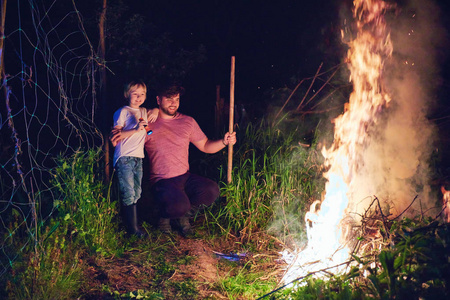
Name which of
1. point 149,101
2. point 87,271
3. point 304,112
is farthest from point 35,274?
point 304,112

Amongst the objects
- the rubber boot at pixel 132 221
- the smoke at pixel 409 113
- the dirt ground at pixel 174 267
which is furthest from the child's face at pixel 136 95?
the smoke at pixel 409 113

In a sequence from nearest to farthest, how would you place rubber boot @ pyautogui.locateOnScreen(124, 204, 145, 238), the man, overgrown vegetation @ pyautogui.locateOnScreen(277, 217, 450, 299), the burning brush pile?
overgrown vegetation @ pyautogui.locateOnScreen(277, 217, 450, 299), the burning brush pile, rubber boot @ pyautogui.locateOnScreen(124, 204, 145, 238), the man

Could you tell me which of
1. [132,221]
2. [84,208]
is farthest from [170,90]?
[84,208]

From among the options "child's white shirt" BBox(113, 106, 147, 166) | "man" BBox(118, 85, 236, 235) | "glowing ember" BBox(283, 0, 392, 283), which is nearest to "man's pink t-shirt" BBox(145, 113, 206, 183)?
"man" BBox(118, 85, 236, 235)

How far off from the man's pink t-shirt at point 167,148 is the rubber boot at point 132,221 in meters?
0.49

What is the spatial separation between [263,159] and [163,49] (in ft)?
8.04

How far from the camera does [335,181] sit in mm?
5066

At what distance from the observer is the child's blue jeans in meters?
5.36

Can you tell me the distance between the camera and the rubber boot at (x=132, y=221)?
5.45m

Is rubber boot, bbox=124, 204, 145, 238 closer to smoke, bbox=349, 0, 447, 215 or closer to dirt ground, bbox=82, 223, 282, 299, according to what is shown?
dirt ground, bbox=82, 223, 282, 299

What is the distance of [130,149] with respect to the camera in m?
5.39

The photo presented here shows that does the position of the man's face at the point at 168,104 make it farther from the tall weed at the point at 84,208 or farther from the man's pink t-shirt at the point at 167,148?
the tall weed at the point at 84,208

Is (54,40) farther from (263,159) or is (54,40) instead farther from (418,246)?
(418,246)

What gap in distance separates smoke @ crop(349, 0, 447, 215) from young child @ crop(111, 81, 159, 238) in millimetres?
3372
